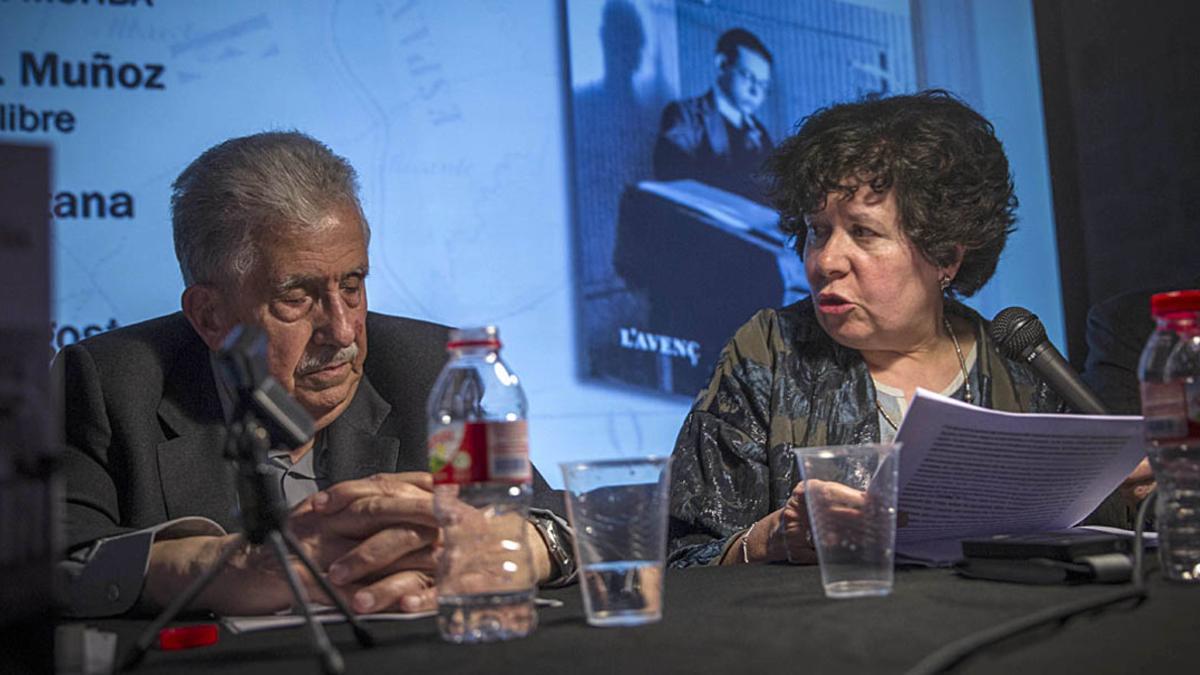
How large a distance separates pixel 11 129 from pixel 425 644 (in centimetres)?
212

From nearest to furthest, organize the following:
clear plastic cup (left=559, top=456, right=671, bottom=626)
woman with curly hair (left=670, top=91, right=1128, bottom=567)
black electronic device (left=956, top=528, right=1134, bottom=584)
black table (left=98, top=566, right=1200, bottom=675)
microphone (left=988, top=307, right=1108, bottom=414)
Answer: black table (left=98, top=566, right=1200, bottom=675) → clear plastic cup (left=559, top=456, right=671, bottom=626) → black electronic device (left=956, top=528, right=1134, bottom=584) → microphone (left=988, top=307, right=1108, bottom=414) → woman with curly hair (left=670, top=91, right=1128, bottom=567)

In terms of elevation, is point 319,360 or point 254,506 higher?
point 319,360

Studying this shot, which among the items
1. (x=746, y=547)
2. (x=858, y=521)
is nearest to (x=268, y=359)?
(x=746, y=547)

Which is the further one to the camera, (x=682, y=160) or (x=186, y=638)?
(x=682, y=160)

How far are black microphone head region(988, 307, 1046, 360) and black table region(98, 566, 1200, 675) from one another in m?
0.53

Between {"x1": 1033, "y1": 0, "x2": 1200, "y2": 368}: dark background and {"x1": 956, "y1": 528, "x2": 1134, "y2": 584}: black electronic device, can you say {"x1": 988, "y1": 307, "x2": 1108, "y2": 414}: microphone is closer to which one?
{"x1": 956, "y1": 528, "x2": 1134, "y2": 584}: black electronic device

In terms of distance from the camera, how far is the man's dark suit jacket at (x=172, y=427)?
170cm

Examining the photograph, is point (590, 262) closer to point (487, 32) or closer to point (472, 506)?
point (487, 32)

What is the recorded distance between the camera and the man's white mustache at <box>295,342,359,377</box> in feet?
5.85

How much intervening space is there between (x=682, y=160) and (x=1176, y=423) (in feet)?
6.74

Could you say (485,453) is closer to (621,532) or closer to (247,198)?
(621,532)

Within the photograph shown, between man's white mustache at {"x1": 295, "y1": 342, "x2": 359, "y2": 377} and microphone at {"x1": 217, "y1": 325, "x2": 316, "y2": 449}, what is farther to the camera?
man's white mustache at {"x1": 295, "y1": 342, "x2": 359, "y2": 377}

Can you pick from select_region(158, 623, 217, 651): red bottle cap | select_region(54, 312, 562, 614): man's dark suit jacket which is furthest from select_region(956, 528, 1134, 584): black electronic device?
select_region(158, 623, 217, 651): red bottle cap

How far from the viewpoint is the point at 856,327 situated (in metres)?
1.98
